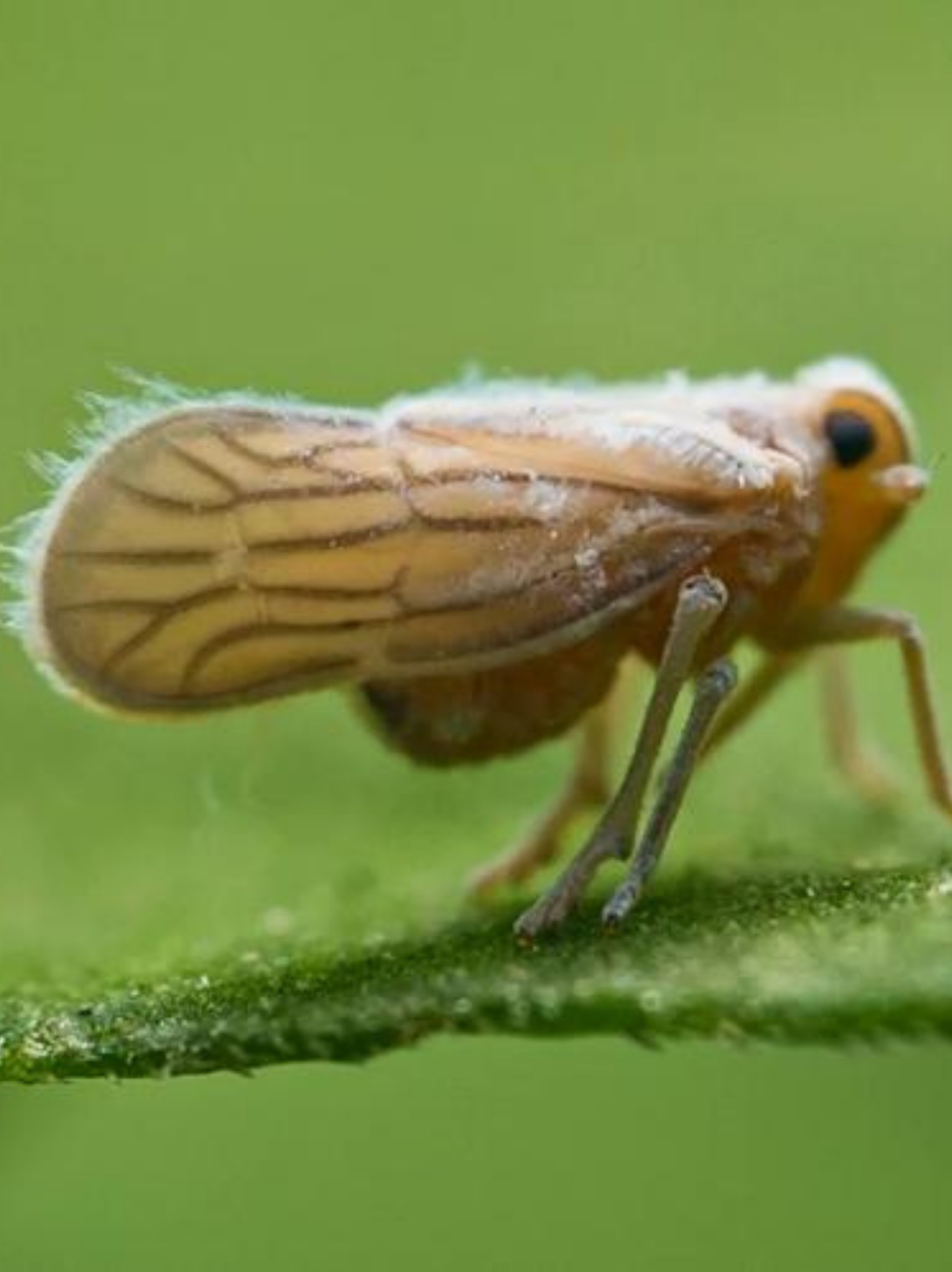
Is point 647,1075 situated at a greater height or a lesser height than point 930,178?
lesser

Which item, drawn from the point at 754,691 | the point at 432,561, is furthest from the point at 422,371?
the point at 432,561

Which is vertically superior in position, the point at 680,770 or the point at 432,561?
the point at 432,561

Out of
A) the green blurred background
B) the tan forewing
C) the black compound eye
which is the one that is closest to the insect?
the tan forewing

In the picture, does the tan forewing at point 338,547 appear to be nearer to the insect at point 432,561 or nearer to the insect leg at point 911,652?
the insect at point 432,561

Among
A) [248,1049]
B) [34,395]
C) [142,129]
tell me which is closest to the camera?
[248,1049]

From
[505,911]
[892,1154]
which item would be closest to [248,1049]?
[505,911]

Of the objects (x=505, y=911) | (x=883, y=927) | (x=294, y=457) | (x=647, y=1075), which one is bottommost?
(x=647, y=1075)

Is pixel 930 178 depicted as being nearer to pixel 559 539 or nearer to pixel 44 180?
pixel 44 180

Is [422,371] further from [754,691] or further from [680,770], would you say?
[680,770]
